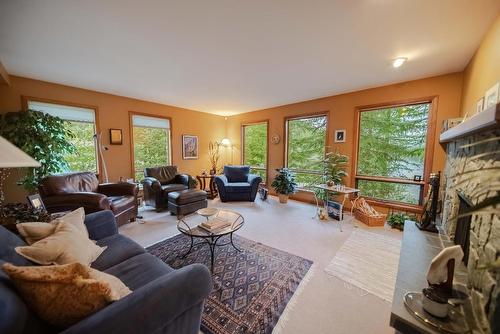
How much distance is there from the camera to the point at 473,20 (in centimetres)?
173

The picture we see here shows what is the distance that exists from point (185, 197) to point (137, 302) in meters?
2.66

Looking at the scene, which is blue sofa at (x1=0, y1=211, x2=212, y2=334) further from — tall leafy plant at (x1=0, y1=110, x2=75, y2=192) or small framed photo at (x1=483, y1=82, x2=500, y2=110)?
small framed photo at (x1=483, y1=82, x2=500, y2=110)

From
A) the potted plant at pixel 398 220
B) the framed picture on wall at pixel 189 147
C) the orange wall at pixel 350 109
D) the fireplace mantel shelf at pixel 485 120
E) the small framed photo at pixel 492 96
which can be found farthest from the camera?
the framed picture on wall at pixel 189 147

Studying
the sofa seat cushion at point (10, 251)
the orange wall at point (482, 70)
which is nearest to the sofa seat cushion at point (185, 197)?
the sofa seat cushion at point (10, 251)

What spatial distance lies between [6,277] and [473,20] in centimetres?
359

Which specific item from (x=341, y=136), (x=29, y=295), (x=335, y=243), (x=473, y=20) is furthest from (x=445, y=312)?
(x=341, y=136)

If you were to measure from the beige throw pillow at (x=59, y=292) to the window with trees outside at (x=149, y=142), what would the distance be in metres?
3.95

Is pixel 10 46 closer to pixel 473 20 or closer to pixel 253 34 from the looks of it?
pixel 253 34

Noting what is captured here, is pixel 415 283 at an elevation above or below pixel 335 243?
above

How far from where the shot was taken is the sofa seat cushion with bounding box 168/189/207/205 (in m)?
3.37

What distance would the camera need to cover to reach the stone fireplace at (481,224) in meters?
0.98

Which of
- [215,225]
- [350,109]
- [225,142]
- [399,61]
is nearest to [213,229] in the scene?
[215,225]

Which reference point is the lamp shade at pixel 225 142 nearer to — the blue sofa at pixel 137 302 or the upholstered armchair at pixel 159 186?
the upholstered armchair at pixel 159 186

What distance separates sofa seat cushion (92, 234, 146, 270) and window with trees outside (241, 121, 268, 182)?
405 centimetres
